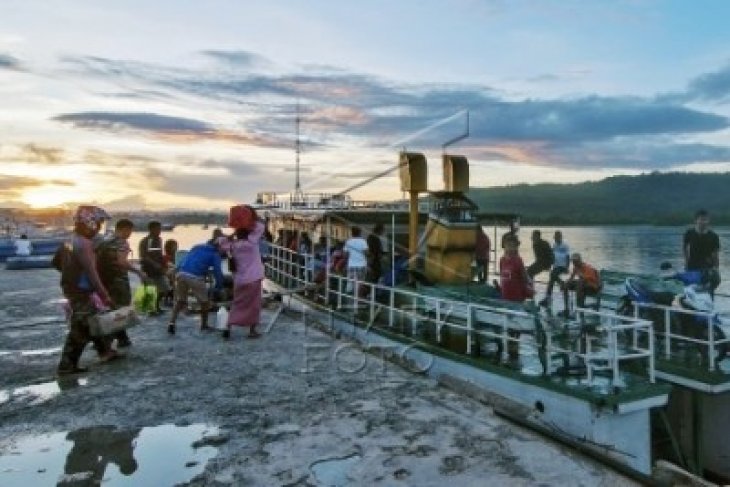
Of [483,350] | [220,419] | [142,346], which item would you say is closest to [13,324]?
[142,346]

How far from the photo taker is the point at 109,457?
5.95 meters

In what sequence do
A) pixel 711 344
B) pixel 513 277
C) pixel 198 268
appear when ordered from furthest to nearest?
pixel 198 268 < pixel 513 277 < pixel 711 344

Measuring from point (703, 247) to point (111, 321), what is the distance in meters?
9.84

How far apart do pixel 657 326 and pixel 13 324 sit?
42.9ft

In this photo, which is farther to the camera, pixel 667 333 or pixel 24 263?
pixel 24 263

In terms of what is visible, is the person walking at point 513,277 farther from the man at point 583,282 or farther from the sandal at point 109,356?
the sandal at point 109,356

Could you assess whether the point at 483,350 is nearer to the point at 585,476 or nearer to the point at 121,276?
the point at 585,476

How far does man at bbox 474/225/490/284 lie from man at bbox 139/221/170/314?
731 centimetres

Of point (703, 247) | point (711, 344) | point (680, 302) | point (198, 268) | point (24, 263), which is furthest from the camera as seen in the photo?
point (24, 263)

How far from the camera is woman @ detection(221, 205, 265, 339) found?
1141 centimetres

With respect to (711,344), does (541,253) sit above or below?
above

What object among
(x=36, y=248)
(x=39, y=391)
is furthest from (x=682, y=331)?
(x=36, y=248)

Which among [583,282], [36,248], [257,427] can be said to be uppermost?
[583,282]

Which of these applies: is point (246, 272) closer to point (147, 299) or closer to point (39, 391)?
point (39, 391)
